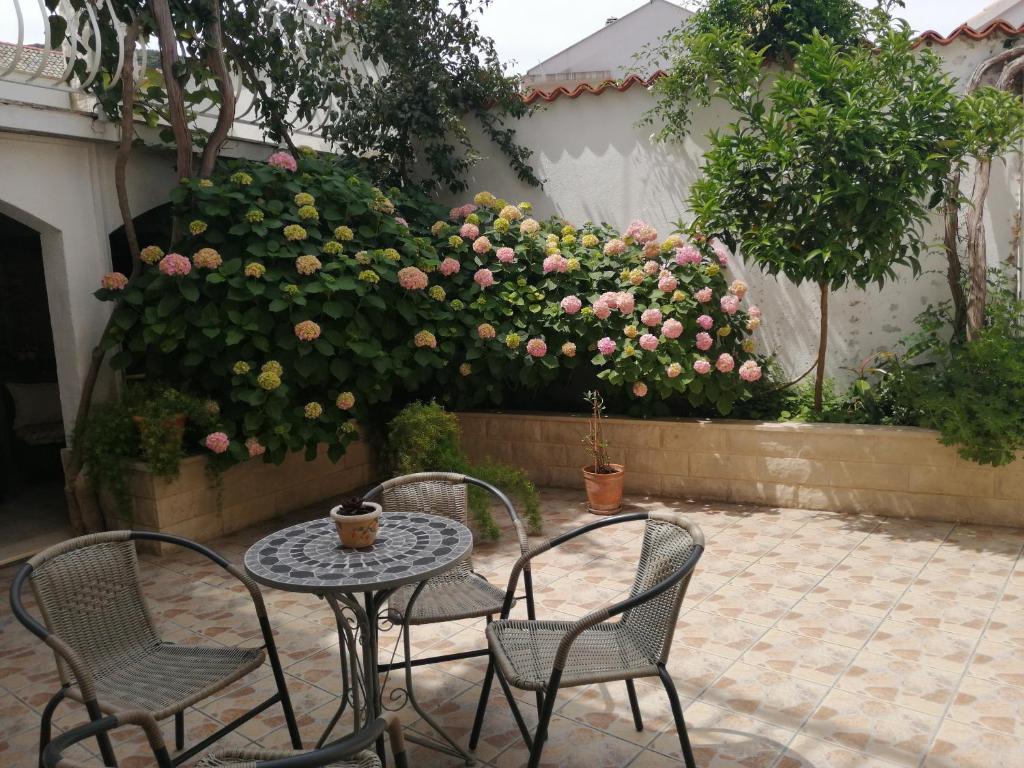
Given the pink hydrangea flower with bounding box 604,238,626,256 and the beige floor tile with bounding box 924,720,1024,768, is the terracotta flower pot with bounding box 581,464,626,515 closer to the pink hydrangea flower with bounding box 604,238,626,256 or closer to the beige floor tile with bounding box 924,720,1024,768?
the pink hydrangea flower with bounding box 604,238,626,256

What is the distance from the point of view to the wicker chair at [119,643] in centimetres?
231

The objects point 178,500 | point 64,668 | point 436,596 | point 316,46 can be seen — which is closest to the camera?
point 64,668

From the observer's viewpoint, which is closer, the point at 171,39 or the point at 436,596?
the point at 436,596

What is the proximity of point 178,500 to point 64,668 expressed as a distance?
2.78 metres

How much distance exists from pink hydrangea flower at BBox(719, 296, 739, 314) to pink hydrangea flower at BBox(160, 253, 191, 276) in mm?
3595

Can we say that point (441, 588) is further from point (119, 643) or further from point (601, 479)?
point (601, 479)

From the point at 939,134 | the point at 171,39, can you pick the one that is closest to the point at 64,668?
the point at 171,39

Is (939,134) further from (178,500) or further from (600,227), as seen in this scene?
(178,500)

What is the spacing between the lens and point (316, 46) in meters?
6.39

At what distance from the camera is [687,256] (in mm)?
5766

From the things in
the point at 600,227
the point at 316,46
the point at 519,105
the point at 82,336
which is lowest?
the point at 82,336

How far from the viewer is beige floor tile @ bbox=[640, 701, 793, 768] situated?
8.59 ft

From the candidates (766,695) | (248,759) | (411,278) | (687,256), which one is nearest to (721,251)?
(687,256)

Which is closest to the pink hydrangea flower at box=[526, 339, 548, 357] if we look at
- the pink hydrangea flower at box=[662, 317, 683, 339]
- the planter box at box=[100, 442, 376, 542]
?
the pink hydrangea flower at box=[662, 317, 683, 339]
